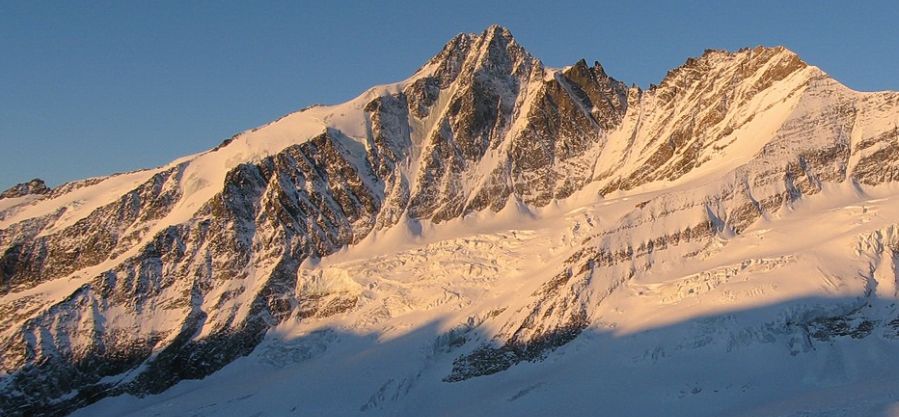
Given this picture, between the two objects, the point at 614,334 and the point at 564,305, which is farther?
the point at 564,305

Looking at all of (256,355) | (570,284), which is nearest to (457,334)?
(570,284)

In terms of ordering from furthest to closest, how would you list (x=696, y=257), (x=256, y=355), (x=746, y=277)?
(x=256, y=355), (x=696, y=257), (x=746, y=277)

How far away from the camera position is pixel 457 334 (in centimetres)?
17238

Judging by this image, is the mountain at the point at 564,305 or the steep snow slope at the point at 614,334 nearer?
the steep snow slope at the point at 614,334

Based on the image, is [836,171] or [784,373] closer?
[784,373]

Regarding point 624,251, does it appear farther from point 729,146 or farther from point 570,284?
point 729,146

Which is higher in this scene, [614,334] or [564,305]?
[564,305]

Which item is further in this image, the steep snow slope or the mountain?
the mountain

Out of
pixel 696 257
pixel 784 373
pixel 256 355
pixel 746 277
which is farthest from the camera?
pixel 256 355

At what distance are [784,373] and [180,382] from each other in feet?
276

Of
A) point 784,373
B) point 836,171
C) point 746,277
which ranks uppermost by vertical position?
point 836,171

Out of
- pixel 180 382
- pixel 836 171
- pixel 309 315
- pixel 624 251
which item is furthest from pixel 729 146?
pixel 180 382

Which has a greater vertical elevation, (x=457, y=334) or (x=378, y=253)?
(x=378, y=253)

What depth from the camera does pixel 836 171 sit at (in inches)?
7111
